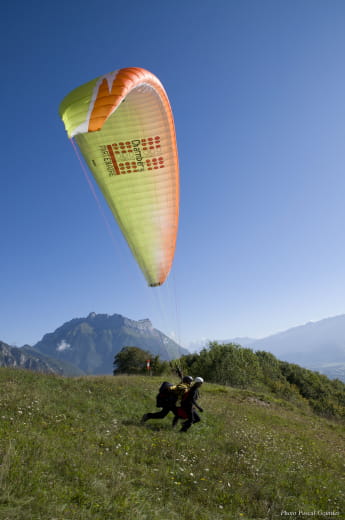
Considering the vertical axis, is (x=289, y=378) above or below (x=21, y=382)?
below

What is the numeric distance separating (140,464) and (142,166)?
7.77 metres

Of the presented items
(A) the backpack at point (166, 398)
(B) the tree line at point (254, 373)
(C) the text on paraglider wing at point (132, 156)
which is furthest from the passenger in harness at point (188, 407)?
(B) the tree line at point (254, 373)

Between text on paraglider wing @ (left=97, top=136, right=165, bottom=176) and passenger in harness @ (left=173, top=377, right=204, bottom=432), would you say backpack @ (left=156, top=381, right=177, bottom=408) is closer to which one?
passenger in harness @ (left=173, top=377, right=204, bottom=432)

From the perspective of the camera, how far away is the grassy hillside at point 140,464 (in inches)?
152

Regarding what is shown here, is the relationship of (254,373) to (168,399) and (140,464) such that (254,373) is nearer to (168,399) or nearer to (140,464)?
(168,399)

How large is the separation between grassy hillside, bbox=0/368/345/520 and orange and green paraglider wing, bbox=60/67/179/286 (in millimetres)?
4880

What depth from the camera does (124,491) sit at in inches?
170

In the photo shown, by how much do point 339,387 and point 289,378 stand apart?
45.6 ft

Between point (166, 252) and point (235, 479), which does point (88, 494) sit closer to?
point (235, 479)

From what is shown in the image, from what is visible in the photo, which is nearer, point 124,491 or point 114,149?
point 124,491

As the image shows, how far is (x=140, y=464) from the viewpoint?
5863 millimetres

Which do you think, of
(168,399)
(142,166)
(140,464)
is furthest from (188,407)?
(142,166)

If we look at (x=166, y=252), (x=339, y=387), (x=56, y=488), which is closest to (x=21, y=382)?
(x=166, y=252)

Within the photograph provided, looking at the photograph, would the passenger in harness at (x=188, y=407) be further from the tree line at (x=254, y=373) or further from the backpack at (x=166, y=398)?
the tree line at (x=254, y=373)
